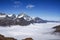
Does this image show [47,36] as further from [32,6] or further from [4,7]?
[4,7]

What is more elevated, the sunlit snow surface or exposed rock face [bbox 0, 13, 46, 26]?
exposed rock face [bbox 0, 13, 46, 26]

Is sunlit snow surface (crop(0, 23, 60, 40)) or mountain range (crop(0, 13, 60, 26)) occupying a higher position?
mountain range (crop(0, 13, 60, 26))

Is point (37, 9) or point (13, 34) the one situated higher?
point (37, 9)

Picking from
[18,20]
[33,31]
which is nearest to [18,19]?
[18,20]

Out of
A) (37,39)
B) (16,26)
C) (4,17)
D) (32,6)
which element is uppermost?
(32,6)

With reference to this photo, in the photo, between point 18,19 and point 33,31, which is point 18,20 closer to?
point 18,19

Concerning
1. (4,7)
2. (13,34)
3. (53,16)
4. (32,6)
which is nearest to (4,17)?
(4,7)

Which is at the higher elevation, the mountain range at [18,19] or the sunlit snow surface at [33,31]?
the mountain range at [18,19]

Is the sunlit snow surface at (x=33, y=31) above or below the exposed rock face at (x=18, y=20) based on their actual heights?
below
